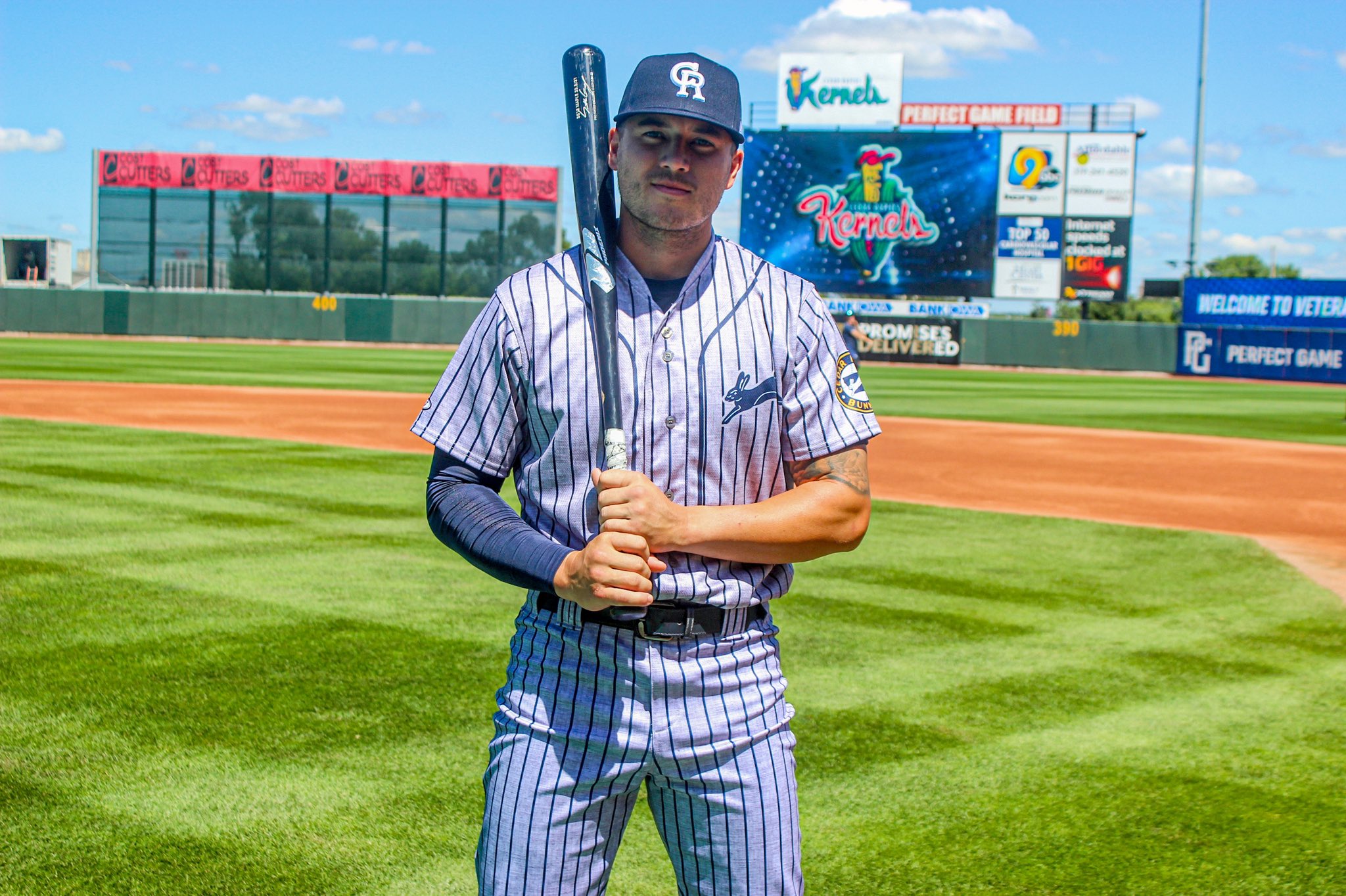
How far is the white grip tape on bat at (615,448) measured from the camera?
2.17m

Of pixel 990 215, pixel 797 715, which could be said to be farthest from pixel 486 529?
pixel 990 215

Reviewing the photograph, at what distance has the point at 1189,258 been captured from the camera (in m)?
44.5

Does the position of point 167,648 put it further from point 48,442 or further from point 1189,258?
point 1189,258

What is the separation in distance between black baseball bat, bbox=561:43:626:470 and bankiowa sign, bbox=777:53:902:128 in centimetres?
4408

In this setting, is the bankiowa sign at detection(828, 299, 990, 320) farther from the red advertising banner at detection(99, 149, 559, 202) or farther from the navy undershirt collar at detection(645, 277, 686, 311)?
the navy undershirt collar at detection(645, 277, 686, 311)

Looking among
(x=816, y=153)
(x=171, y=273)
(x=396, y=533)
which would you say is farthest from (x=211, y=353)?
(x=396, y=533)

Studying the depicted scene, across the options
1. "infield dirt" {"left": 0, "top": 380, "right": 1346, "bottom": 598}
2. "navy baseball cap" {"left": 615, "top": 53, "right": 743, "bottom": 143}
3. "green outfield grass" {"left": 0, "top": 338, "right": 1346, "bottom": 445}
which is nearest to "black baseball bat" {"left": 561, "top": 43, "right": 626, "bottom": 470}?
"navy baseball cap" {"left": 615, "top": 53, "right": 743, "bottom": 143}

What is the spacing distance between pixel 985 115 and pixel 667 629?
45.3 m

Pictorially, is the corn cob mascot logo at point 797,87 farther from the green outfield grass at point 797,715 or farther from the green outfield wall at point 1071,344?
the green outfield grass at point 797,715

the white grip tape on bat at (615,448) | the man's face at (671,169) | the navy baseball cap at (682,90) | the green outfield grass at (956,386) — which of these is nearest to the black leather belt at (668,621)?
the white grip tape on bat at (615,448)

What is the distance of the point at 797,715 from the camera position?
16.3 ft

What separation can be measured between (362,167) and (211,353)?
83.3 feet

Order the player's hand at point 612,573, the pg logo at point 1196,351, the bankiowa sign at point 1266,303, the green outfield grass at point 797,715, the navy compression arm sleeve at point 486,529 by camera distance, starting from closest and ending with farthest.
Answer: the player's hand at point 612,573
the navy compression arm sleeve at point 486,529
the green outfield grass at point 797,715
the bankiowa sign at point 1266,303
the pg logo at point 1196,351

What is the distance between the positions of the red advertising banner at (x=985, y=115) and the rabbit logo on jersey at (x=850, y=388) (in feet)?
145
